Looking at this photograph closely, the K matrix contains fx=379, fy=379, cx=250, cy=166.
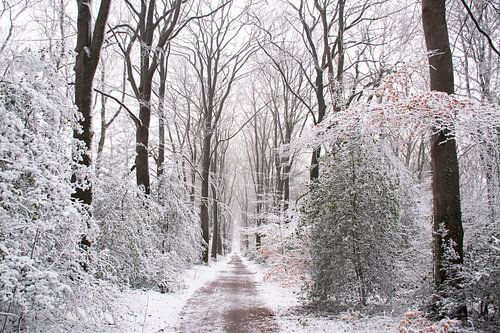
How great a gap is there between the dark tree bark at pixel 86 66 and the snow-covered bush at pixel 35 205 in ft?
5.56

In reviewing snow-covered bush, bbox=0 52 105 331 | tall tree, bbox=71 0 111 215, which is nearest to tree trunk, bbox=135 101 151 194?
tall tree, bbox=71 0 111 215

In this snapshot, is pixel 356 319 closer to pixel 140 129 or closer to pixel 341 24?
pixel 140 129

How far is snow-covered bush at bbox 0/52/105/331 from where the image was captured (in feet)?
12.6

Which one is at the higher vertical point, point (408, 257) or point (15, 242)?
point (15, 242)

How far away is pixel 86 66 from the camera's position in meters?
7.06

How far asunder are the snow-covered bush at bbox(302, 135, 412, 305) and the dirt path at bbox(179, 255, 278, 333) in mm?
1726

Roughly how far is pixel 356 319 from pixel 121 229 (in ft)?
19.1

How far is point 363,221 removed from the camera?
772 cm

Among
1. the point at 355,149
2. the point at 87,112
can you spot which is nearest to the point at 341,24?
the point at 355,149

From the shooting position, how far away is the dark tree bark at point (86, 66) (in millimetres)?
6848

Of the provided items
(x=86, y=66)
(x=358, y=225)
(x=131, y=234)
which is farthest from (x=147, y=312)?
(x=86, y=66)

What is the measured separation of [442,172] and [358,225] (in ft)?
7.02

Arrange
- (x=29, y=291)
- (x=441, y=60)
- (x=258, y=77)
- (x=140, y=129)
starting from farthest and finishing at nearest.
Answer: (x=258, y=77)
(x=140, y=129)
(x=441, y=60)
(x=29, y=291)

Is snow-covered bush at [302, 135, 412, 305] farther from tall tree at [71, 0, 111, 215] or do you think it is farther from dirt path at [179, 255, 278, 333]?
tall tree at [71, 0, 111, 215]
